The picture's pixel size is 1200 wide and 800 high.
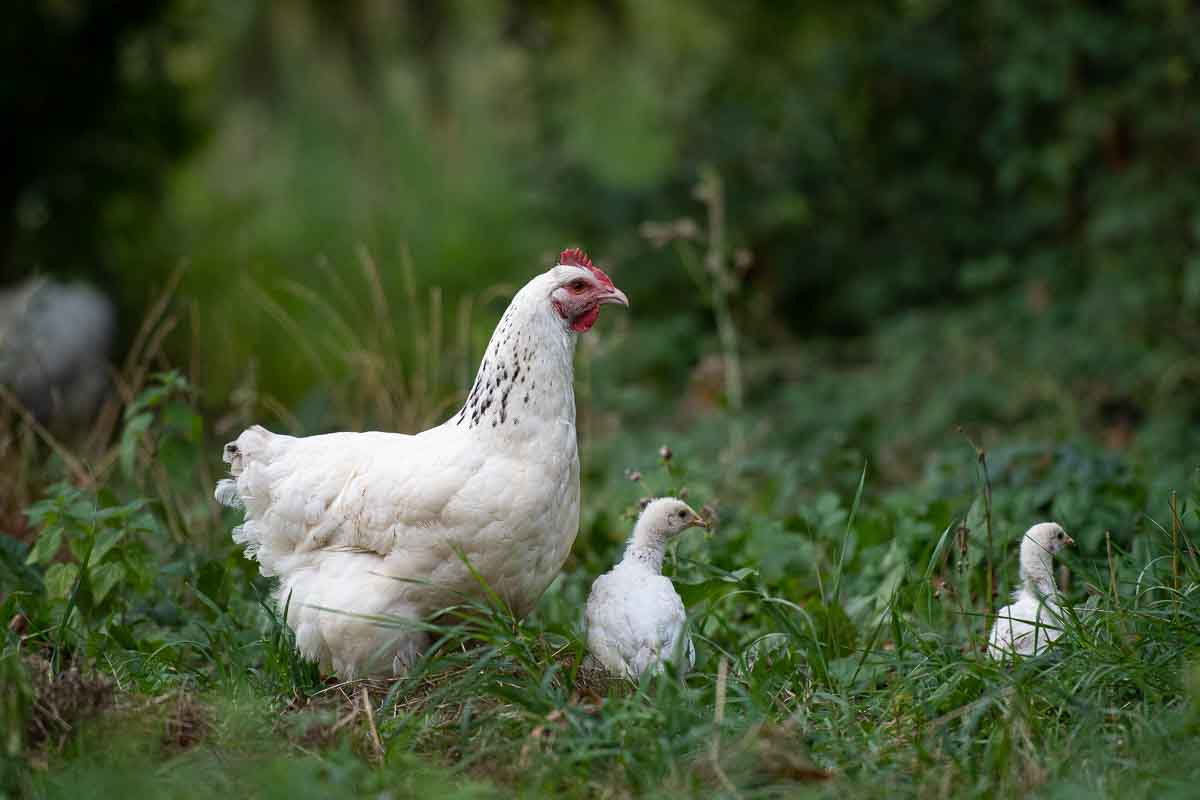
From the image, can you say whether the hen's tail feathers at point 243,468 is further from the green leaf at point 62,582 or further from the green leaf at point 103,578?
the green leaf at point 62,582

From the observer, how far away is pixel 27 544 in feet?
12.7

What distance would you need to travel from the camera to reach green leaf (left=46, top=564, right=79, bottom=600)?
345 centimetres

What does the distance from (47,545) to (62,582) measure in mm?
114

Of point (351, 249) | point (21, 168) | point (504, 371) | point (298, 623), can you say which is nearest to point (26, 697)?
point (298, 623)

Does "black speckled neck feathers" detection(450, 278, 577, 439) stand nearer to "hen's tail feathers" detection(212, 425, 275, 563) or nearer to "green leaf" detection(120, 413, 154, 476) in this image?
"hen's tail feathers" detection(212, 425, 275, 563)

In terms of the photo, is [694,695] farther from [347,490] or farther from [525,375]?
[347,490]

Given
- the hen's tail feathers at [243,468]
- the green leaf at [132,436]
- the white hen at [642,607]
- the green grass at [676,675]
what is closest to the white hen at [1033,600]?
the green grass at [676,675]

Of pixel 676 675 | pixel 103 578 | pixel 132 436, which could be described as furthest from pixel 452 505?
pixel 132 436

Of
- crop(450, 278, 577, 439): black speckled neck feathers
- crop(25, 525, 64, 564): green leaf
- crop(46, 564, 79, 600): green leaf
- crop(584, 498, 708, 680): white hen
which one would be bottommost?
crop(46, 564, 79, 600): green leaf

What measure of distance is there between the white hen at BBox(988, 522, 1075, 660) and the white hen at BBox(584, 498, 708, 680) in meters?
0.81

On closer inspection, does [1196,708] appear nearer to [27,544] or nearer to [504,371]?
[504,371]

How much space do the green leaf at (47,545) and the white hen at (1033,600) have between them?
2543 mm

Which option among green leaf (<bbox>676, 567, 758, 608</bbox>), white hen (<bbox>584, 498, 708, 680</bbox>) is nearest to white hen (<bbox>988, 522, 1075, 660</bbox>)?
green leaf (<bbox>676, 567, 758, 608</bbox>)

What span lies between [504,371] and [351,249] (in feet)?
21.7
